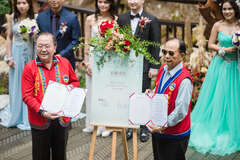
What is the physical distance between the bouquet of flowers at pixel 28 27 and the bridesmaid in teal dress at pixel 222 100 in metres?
2.49

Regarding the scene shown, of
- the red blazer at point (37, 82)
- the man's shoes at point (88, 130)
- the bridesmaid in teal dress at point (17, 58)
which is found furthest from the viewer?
the man's shoes at point (88, 130)

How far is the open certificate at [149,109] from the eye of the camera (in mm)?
2725

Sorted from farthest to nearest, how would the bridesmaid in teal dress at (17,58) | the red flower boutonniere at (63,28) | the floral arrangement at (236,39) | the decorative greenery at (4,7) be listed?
the decorative greenery at (4,7) < the bridesmaid in teal dress at (17,58) < the red flower boutonniere at (63,28) < the floral arrangement at (236,39)

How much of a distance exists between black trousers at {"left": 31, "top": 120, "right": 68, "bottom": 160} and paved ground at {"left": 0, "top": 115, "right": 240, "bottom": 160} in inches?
33.0

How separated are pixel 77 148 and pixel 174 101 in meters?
1.99

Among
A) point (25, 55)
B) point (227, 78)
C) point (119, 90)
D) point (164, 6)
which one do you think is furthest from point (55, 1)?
point (164, 6)

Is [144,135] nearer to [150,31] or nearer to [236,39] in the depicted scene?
[150,31]

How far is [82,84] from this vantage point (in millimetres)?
6898

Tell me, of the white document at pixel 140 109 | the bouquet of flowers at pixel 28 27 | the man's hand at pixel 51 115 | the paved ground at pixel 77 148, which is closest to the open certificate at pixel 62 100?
the man's hand at pixel 51 115

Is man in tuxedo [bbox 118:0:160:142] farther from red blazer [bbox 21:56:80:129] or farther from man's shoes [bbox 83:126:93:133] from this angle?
red blazer [bbox 21:56:80:129]

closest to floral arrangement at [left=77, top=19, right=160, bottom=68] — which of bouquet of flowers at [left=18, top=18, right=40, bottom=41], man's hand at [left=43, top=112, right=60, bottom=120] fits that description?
man's hand at [left=43, top=112, right=60, bottom=120]

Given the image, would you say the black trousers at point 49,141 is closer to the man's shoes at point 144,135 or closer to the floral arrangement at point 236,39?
the man's shoes at point 144,135

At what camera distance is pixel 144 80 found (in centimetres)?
430

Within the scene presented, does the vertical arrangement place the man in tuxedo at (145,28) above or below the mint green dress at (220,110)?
above
